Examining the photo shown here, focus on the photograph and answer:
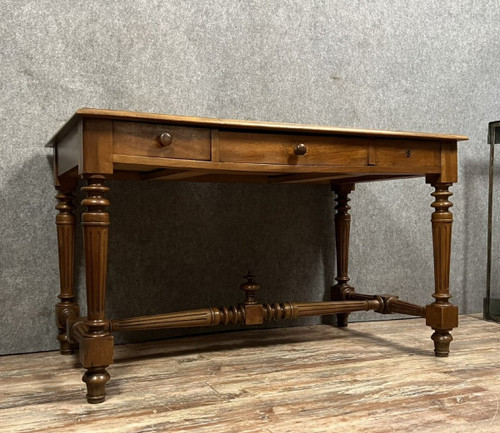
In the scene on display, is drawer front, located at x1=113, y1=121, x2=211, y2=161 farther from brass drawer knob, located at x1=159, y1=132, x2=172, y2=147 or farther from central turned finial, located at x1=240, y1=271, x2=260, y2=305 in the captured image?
central turned finial, located at x1=240, y1=271, x2=260, y2=305

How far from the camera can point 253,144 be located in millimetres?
1364

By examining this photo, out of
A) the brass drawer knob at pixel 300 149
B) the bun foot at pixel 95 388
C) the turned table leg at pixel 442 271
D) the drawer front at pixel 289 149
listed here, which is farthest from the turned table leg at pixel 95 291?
the turned table leg at pixel 442 271

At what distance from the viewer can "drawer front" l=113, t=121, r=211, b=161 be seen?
1.23 metres

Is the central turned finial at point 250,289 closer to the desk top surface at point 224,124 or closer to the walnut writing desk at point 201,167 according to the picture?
the walnut writing desk at point 201,167

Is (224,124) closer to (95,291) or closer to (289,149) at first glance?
(289,149)

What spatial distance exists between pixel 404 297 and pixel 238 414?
1225 millimetres

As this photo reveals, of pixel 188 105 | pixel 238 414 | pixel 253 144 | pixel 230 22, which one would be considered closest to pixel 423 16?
pixel 230 22

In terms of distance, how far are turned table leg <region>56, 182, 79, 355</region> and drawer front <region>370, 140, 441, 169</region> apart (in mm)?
824

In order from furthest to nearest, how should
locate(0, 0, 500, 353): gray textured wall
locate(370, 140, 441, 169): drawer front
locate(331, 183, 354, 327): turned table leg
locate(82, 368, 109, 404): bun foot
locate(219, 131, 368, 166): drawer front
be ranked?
locate(331, 183, 354, 327): turned table leg → locate(0, 0, 500, 353): gray textured wall → locate(370, 140, 441, 169): drawer front → locate(219, 131, 368, 166): drawer front → locate(82, 368, 109, 404): bun foot

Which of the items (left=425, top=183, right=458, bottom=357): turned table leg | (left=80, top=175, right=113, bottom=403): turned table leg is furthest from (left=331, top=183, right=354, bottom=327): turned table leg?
(left=80, top=175, right=113, bottom=403): turned table leg

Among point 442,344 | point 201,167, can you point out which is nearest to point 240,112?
point 201,167

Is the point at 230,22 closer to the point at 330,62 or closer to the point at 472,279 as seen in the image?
the point at 330,62

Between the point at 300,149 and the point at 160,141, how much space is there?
1.13 feet

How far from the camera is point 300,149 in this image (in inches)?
54.9
